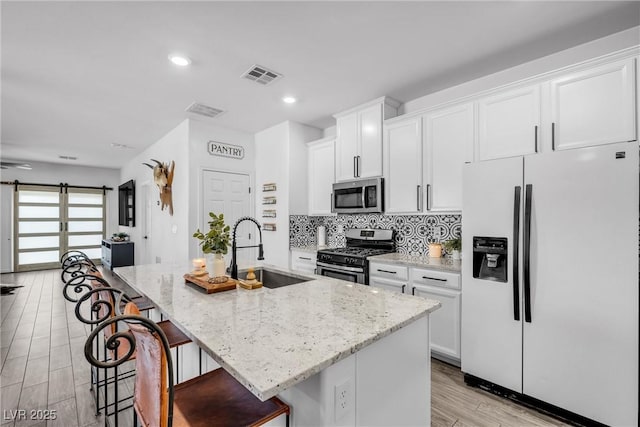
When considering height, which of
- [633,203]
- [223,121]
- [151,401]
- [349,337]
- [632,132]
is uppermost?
[223,121]

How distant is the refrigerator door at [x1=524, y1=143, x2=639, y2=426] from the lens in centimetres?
174

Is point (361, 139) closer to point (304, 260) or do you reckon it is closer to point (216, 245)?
point (304, 260)

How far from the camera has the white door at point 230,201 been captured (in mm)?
4406

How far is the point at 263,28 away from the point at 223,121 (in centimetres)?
233

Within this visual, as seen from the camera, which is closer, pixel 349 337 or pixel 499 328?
pixel 349 337

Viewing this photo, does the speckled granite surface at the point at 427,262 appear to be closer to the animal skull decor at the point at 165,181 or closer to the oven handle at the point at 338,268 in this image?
the oven handle at the point at 338,268

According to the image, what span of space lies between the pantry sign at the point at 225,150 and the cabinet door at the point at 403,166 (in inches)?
95.3

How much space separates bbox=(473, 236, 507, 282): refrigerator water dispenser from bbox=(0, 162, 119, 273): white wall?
9330mm

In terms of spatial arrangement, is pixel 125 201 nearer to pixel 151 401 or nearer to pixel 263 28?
pixel 263 28

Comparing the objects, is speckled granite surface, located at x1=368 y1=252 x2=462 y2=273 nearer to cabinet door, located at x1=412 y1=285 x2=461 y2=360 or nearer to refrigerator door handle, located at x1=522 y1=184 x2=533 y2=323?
cabinet door, located at x1=412 y1=285 x2=461 y2=360

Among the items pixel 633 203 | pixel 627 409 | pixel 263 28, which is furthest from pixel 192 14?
pixel 627 409

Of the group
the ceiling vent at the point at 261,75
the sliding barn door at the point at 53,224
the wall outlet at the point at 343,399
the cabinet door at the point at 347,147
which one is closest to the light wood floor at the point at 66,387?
the wall outlet at the point at 343,399

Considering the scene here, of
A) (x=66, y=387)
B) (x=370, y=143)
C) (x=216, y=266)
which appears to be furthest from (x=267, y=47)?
(x=66, y=387)

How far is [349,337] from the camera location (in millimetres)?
1152
